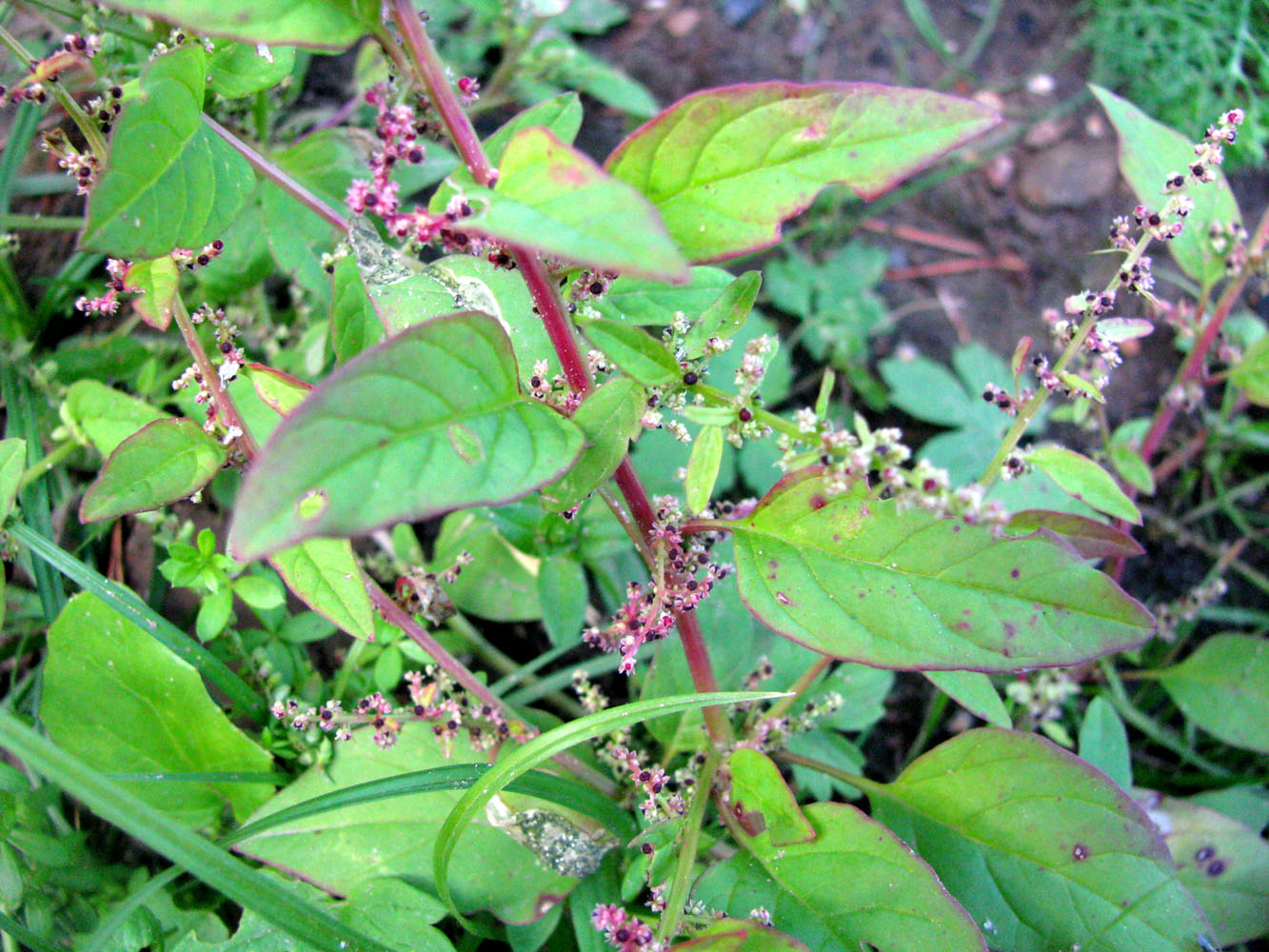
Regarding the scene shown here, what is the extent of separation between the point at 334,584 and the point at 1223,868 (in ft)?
6.89

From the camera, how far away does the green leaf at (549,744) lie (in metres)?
1.37

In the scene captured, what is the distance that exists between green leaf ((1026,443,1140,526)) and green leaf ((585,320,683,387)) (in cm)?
74

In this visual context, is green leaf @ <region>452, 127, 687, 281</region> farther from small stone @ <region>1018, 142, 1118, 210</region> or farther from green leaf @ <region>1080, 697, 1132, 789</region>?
small stone @ <region>1018, 142, 1118, 210</region>

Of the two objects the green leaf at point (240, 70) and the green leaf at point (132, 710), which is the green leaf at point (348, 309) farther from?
the green leaf at point (132, 710)

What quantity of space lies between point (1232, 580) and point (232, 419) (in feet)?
9.53

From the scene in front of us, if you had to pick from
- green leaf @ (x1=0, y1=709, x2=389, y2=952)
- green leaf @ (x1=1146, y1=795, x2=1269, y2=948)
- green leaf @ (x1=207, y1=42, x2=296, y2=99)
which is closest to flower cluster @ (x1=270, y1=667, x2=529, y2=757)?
green leaf @ (x1=0, y1=709, x2=389, y2=952)

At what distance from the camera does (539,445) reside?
1106 mm

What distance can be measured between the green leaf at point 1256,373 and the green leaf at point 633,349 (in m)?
1.70

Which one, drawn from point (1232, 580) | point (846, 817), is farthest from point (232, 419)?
point (1232, 580)

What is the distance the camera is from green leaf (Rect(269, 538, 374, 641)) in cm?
150

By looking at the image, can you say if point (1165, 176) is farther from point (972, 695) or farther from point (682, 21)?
point (682, 21)

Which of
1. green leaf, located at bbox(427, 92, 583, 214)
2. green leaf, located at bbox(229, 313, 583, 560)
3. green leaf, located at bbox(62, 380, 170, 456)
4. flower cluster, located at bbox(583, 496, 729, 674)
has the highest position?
green leaf, located at bbox(427, 92, 583, 214)

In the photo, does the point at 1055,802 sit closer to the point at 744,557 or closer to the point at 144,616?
the point at 744,557

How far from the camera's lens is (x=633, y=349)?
1182 mm
